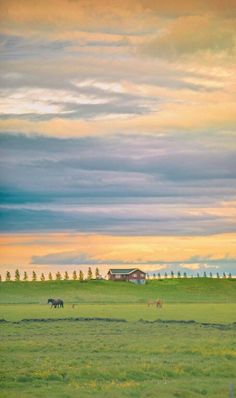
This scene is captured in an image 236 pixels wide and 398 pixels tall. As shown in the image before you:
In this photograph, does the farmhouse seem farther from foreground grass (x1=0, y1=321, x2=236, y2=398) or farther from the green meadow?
foreground grass (x1=0, y1=321, x2=236, y2=398)

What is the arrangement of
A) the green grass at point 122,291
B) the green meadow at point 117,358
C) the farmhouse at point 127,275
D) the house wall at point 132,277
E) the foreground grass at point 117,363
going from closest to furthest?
the foreground grass at point 117,363 → the green meadow at point 117,358 → the green grass at point 122,291 → the house wall at point 132,277 → the farmhouse at point 127,275

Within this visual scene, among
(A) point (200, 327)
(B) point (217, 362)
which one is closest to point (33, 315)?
(A) point (200, 327)

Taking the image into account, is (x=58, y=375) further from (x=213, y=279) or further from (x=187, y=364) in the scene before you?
(x=213, y=279)

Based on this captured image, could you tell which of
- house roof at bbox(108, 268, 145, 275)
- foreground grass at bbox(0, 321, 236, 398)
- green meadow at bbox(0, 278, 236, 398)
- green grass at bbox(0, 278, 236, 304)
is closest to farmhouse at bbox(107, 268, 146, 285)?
house roof at bbox(108, 268, 145, 275)

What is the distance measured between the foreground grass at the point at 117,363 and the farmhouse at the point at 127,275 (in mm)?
129343

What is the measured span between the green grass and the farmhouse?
16186 millimetres

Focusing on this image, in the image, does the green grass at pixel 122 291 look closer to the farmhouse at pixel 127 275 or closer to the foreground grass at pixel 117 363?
the farmhouse at pixel 127 275

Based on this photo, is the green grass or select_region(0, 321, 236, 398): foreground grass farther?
the green grass

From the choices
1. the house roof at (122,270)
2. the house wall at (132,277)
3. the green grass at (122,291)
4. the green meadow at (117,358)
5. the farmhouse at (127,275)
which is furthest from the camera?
the house roof at (122,270)

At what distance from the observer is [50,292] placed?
144 meters

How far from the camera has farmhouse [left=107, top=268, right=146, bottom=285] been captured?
614 ft

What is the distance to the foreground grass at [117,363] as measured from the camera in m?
31.8

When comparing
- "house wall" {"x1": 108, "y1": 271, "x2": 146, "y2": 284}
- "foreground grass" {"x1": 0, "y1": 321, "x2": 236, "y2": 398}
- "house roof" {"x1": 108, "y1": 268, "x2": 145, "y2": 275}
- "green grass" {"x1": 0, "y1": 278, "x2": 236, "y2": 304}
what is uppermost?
"house roof" {"x1": 108, "y1": 268, "x2": 145, "y2": 275}

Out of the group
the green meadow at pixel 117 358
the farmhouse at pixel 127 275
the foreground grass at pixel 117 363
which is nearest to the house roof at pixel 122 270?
the farmhouse at pixel 127 275
